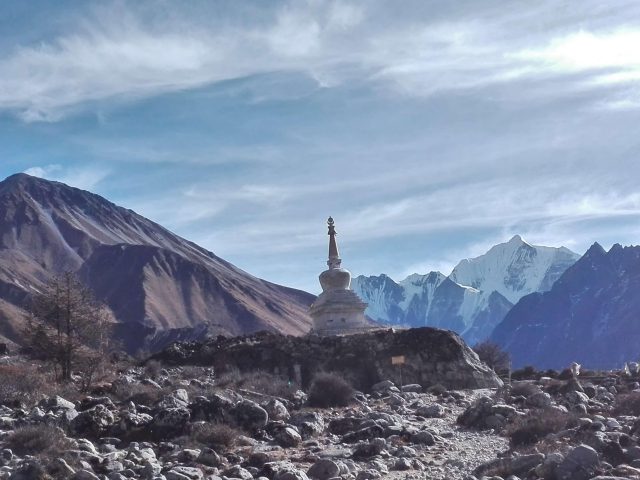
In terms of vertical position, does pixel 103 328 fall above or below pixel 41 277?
below

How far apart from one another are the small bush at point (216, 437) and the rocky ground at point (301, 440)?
0.02m

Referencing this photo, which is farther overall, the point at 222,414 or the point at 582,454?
the point at 222,414

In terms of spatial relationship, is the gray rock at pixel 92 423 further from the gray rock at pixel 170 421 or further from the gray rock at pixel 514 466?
the gray rock at pixel 514 466

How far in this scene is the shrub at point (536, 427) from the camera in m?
18.1

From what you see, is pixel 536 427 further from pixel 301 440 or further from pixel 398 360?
pixel 398 360

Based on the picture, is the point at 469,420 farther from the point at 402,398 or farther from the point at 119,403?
the point at 119,403

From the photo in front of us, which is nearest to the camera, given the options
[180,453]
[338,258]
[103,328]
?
[180,453]

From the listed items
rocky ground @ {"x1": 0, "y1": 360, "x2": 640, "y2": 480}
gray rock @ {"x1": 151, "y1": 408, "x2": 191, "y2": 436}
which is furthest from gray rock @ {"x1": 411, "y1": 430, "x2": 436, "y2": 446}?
gray rock @ {"x1": 151, "y1": 408, "x2": 191, "y2": 436}

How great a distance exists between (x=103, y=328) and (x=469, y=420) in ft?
58.0

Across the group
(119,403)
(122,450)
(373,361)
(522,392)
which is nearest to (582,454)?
(122,450)

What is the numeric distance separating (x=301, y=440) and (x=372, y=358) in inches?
712

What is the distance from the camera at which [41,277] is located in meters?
186

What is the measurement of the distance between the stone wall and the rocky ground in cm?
1038

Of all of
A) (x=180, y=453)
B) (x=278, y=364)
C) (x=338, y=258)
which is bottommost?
(x=180, y=453)
